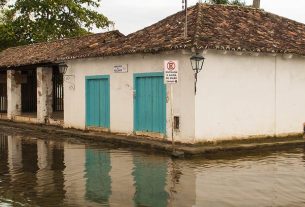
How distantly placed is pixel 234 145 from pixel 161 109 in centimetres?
250

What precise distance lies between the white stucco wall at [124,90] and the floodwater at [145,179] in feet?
6.02

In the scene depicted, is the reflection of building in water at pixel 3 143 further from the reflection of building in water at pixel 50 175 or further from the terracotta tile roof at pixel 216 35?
the terracotta tile roof at pixel 216 35

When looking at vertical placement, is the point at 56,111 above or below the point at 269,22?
below

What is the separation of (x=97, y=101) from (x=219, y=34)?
538 cm

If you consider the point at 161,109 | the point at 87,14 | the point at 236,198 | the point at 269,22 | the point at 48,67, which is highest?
the point at 87,14

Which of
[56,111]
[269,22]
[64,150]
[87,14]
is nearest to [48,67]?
[56,111]

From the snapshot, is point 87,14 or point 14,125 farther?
point 87,14

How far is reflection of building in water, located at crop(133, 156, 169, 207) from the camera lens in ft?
25.0

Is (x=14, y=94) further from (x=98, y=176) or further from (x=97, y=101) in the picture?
(x=98, y=176)

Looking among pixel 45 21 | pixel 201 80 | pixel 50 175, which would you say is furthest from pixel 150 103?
Answer: pixel 45 21

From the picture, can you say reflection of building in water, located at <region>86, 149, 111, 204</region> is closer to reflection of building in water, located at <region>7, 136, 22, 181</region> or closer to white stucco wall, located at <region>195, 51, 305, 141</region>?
reflection of building in water, located at <region>7, 136, 22, 181</region>

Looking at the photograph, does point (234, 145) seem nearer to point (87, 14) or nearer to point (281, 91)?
point (281, 91)

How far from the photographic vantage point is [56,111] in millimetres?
26953

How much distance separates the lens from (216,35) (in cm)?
1427
